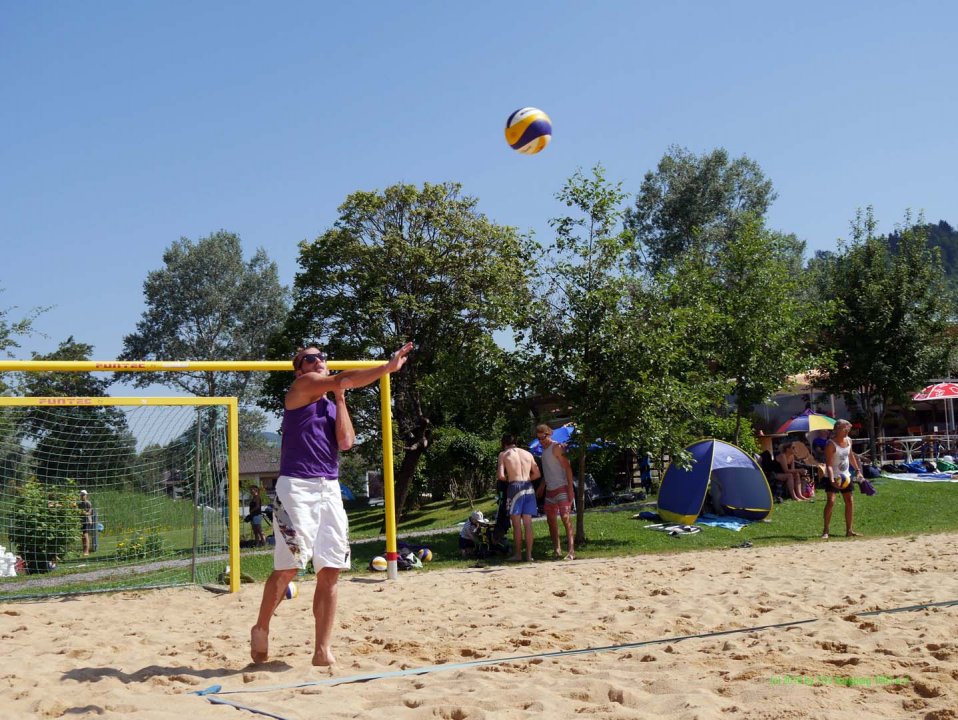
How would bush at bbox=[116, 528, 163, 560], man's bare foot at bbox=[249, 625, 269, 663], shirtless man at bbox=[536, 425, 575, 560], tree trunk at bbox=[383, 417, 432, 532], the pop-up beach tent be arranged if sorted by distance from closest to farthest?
man's bare foot at bbox=[249, 625, 269, 663] → bush at bbox=[116, 528, 163, 560] → shirtless man at bbox=[536, 425, 575, 560] → the pop-up beach tent → tree trunk at bbox=[383, 417, 432, 532]

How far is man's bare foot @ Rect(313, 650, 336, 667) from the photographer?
5156 mm

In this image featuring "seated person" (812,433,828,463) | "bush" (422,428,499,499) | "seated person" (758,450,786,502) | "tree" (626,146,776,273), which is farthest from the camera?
"tree" (626,146,776,273)

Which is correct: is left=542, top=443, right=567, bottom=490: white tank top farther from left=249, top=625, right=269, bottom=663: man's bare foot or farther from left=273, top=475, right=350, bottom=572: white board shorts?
left=249, top=625, right=269, bottom=663: man's bare foot

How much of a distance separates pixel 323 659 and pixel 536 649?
1.31m

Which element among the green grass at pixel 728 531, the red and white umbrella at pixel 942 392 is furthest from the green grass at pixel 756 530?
the red and white umbrella at pixel 942 392

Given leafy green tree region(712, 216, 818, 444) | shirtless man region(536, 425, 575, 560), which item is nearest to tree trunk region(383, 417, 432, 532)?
leafy green tree region(712, 216, 818, 444)

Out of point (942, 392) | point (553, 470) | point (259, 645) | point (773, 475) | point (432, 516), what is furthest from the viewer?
point (432, 516)

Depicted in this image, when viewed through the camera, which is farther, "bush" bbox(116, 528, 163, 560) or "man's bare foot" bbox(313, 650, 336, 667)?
"bush" bbox(116, 528, 163, 560)

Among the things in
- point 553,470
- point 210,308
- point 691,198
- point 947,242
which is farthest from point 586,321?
point 947,242

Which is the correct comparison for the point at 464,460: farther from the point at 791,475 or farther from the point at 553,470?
the point at 553,470

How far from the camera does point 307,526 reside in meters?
5.20

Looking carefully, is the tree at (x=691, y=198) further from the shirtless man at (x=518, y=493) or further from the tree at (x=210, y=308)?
the shirtless man at (x=518, y=493)

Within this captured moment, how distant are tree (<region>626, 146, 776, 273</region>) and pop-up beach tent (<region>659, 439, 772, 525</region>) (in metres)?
26.3

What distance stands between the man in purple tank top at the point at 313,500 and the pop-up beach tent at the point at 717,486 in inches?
414
